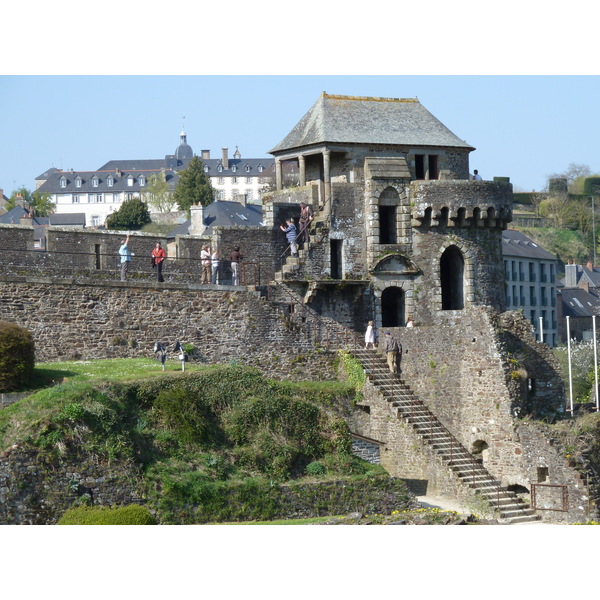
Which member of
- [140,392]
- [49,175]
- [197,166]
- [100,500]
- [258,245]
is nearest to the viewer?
[100,500]

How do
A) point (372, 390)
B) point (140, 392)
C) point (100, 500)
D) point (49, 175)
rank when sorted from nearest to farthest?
point (100, 500)
point (140, 392)
point (372, 390)
point (49, 175)

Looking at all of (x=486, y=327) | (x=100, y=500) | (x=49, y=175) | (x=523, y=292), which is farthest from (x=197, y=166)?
(x=100, y=500)

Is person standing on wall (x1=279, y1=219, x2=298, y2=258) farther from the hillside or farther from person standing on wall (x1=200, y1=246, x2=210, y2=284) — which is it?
the hillside

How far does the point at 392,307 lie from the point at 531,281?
159ft

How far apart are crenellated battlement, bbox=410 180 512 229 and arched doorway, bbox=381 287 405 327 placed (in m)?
2.16

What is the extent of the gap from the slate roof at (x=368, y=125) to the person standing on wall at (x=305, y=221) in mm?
2001

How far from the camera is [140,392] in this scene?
31828mm

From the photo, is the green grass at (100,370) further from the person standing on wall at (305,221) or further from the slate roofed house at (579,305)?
the slate roofed house at (579,305)

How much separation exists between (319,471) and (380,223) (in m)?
10.5

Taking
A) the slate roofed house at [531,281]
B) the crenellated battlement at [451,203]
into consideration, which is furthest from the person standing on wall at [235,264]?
the slate roofed house at [531,281]

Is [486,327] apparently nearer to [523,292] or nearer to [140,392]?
[140,392]

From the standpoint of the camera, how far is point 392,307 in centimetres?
4116

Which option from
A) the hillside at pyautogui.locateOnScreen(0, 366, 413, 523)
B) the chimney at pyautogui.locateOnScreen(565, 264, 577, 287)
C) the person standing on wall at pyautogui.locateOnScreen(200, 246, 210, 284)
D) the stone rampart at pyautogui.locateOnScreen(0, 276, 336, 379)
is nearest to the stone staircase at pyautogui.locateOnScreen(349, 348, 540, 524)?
the stone rampart at pyautogui.locateOnScreen(0, 276, 336, 379)

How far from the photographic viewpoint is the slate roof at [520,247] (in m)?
85.1
